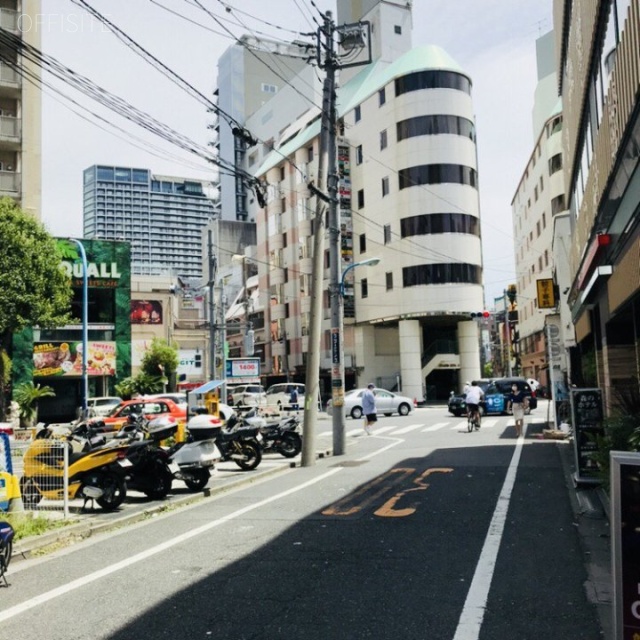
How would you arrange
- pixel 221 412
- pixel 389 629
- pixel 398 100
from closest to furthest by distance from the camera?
pixel 389 629, pixel 221 412, pixel 398 100

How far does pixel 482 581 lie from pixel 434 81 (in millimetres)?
47569

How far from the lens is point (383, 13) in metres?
62.5

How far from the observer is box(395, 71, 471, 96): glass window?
48469mm

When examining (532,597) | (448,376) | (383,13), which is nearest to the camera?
(532,597)

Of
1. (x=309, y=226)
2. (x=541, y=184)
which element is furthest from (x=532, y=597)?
(x=541, y=184)

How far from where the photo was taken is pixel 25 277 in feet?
87.6

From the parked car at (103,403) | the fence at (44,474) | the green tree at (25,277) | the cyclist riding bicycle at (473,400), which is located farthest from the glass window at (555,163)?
the fence at (44,474)

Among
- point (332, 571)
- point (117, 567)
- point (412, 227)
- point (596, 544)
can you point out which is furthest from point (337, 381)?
point (412, 227)

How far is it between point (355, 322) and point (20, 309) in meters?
31.2

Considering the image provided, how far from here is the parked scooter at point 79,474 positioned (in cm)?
1013

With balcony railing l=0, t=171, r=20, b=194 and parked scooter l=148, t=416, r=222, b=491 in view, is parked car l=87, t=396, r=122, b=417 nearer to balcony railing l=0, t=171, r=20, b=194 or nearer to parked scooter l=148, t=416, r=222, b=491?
balcony railing l=0, t=171, r=20, b=194

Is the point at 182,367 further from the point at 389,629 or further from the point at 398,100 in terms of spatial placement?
the point at 389,629

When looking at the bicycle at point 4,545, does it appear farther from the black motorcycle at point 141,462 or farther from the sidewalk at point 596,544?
the sidewalk at point 596,544

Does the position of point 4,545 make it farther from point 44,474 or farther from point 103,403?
point 103,403
